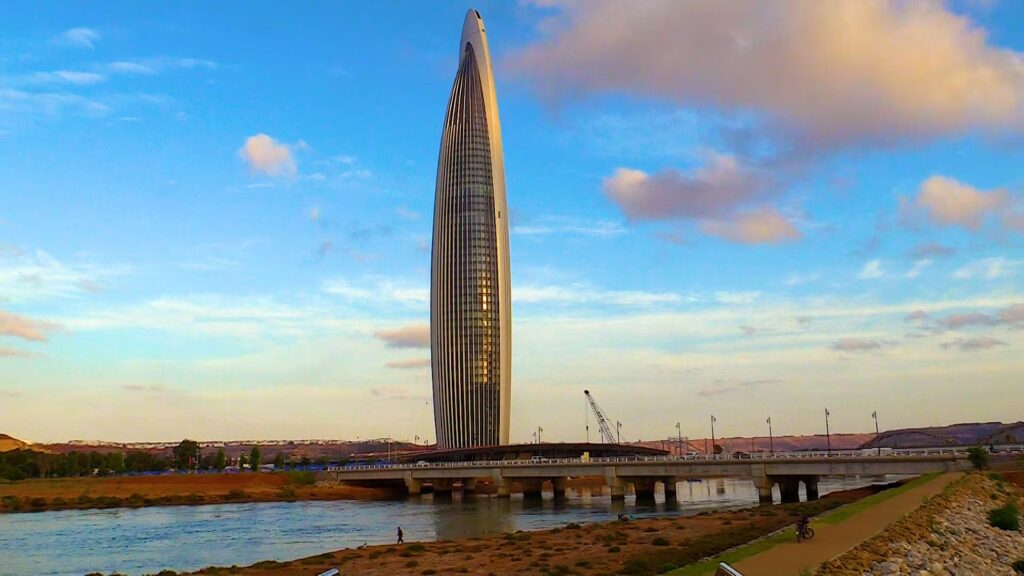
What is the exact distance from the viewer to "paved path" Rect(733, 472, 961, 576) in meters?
30.1

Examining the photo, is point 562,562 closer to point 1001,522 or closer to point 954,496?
point 1001,522

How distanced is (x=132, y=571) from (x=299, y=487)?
4629 inches

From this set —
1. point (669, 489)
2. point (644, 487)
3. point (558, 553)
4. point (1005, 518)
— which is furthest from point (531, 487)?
point (1005, 518)

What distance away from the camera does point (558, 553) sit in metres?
47.5

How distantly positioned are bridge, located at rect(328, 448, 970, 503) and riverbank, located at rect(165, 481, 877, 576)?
37.3 metres

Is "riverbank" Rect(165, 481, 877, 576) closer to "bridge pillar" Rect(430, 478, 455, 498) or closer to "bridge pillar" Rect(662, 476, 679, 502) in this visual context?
"bridge pillar" Rect(662, 476, 679, 502)

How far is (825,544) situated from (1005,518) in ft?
74.2

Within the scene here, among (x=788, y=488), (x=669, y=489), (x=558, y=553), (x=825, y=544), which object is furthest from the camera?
(x=669, y=489)

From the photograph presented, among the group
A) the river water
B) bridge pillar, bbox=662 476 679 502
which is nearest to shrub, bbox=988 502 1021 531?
the river water

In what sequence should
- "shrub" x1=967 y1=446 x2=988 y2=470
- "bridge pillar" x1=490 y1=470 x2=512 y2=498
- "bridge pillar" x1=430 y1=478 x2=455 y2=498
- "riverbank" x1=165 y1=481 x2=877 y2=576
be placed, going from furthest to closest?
"bridge pillar" x1=430 y1=478 x2=455 y2=498, "bridge pillar" x1=490 y1=470 x2=512 y2=498, "shrub" x1=967 y1=446 x2=988 y2=470, "riverbank" x1=165 y1=481 x2=877 y2=576

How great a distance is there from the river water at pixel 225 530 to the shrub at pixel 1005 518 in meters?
39.9

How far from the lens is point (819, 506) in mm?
70938

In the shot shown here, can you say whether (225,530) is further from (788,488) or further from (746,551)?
(788,488)

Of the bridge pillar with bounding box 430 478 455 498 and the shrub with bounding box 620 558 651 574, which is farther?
the bridge pillar with bounding box 430 478 455 498
